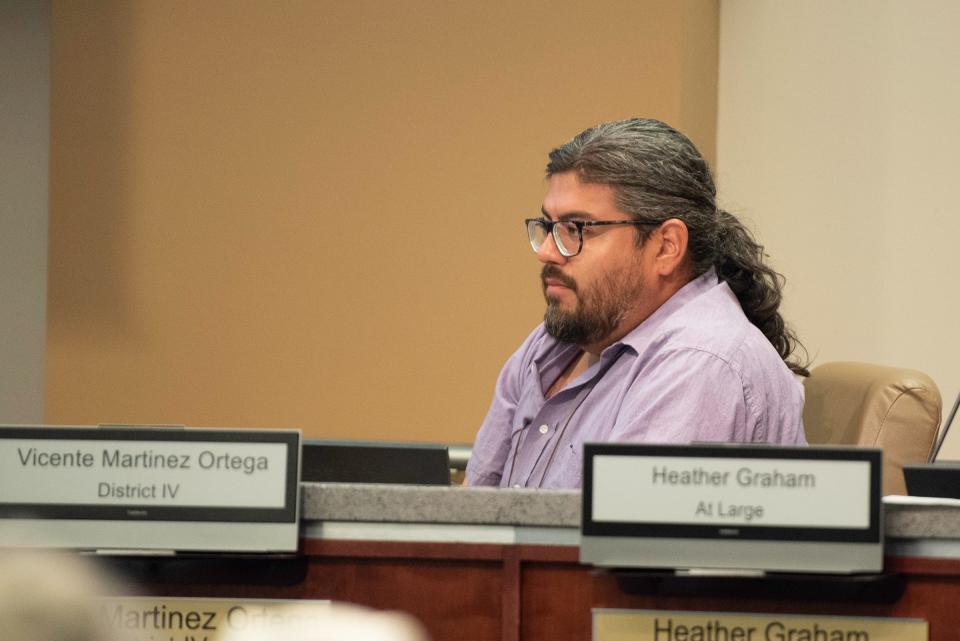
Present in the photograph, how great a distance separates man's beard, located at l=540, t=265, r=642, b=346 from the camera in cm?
192

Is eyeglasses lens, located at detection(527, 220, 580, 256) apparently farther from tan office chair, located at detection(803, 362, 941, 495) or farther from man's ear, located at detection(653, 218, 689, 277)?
tan office chair, located at detection(803, 362, 941, 495)

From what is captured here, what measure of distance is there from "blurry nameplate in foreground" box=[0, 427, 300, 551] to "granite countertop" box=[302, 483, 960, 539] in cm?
4

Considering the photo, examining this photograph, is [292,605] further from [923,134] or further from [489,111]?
[923,134]

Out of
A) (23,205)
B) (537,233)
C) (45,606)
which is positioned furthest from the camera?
(23,205)

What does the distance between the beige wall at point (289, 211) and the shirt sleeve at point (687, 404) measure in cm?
120

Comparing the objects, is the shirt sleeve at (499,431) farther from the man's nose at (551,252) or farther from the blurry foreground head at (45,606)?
the blurry foreground head at (45,606)

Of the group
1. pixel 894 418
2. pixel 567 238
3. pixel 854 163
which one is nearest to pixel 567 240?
pixel 567 238

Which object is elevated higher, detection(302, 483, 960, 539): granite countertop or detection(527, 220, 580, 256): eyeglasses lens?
detection(527, 220, 580, 256): eyeglasses lens

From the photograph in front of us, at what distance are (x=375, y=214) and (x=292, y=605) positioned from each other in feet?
6.79

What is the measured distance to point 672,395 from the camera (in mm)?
1674

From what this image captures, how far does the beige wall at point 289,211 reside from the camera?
293 centimetres

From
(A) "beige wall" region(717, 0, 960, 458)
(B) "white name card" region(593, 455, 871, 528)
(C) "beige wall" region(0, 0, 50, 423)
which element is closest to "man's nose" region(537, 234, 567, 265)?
(B) "white name card" region(593, 455, 871, 528)

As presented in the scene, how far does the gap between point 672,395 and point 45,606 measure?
123 centimetres

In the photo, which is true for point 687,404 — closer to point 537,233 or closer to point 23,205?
point 537,233
